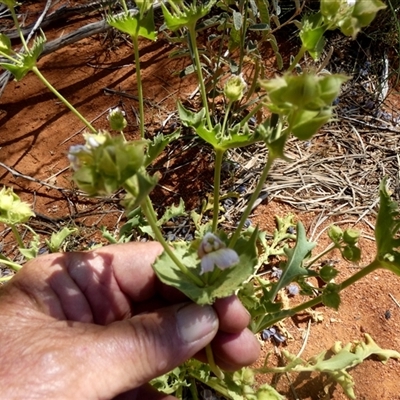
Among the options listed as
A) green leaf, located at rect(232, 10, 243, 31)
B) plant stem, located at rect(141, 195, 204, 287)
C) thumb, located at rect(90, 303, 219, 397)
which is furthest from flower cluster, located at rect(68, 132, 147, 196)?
green leaf, located at rect(232, 10, 243, 31)

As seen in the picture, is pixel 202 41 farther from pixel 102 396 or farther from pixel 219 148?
pixel 102 396

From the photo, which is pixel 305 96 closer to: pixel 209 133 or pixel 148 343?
pixel 209 133

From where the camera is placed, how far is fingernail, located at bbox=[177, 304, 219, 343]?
113cm

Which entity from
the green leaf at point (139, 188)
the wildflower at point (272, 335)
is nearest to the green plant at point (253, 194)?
the green leaf at point (139, 188)

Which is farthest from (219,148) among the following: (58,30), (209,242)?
(58,30)

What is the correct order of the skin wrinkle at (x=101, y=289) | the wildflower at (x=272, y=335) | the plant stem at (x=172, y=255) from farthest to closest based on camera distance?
the wildflower at (x=272, y=335)
the skin wrinkle at (x=101, y=289)
the plant stem at (x=172, y=255)

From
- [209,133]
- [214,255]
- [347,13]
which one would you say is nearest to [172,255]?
[214,255]

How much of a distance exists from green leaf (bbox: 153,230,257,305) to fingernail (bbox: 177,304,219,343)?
0.08 metres

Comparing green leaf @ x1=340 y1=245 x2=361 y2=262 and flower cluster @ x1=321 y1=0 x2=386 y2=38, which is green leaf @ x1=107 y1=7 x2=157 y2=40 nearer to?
flower cluster @ x1=321 y1=0 x2=386 y2=38

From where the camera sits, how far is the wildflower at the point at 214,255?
102cm

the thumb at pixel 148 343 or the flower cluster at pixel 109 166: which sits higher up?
the flower cluster at pixel 109 166

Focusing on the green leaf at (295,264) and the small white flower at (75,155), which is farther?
the green leaf at (295,264)

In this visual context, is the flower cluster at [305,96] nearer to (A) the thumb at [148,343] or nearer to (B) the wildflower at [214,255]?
(B) the wildflower at [214,255]

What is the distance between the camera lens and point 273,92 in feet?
2.85
